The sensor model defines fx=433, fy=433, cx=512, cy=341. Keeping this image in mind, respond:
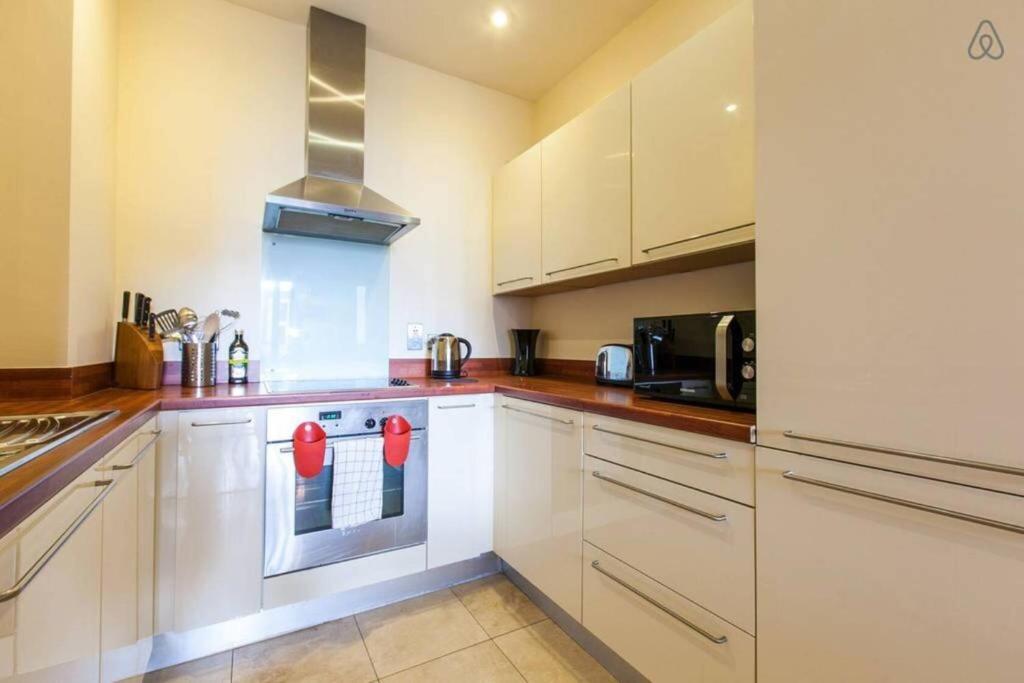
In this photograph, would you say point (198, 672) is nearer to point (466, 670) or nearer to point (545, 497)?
point (466, 670)

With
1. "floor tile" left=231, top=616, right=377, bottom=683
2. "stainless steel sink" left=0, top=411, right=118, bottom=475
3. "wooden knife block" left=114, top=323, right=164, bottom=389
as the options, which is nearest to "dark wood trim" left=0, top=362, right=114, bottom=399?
"wooden knife block" left=114, top=323, right=164, bottom=389

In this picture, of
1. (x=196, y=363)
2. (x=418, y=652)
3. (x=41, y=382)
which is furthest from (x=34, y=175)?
(x=418, y=652)

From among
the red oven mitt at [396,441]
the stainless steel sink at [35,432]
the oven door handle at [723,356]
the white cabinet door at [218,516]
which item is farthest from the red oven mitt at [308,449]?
the oven door handle at [723,356]

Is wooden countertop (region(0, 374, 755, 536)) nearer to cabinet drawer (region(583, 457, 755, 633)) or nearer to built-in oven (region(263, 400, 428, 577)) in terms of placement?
built-in oven (region(263, 400, 428, 577))

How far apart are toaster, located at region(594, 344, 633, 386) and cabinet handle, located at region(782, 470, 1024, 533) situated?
1.00 meters

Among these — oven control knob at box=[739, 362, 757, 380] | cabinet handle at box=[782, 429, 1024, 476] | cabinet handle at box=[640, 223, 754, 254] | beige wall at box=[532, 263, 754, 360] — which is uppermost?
cabinet handle at box=[640, 223, 754, 254]

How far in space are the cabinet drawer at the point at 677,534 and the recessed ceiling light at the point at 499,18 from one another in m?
2.05

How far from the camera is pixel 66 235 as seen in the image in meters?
1.34

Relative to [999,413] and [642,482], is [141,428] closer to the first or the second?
[642,482]

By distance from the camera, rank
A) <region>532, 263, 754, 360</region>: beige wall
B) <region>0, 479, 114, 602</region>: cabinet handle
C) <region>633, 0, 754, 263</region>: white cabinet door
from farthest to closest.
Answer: <region>532, 263, 754, 360</region>: beige wall, <region>633, 0, 754, 263</region>: white cabinet door, <region>0, 479, 114, 602</region>: cabinet handle

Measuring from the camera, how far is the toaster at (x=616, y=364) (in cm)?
193

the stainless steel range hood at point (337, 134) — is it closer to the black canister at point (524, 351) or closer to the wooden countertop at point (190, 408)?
the wooden countertop at point (190, 408)

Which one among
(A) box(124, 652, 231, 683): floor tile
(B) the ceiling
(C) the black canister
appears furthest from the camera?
(C) the black canister

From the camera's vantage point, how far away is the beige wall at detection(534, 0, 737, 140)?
1790mm
